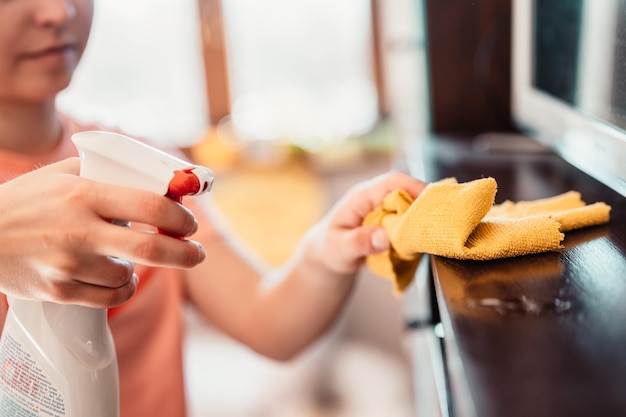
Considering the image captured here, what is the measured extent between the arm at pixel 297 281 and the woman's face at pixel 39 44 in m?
0.29

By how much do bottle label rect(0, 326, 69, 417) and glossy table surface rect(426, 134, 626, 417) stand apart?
0.86ft

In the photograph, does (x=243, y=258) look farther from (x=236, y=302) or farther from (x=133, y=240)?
(x=133, y=240)

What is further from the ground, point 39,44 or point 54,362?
point 39,44

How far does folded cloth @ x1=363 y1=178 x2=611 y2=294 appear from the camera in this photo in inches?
18.9

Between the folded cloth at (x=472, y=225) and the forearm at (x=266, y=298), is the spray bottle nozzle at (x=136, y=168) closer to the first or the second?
the folded cloth at (x=472, y=225)

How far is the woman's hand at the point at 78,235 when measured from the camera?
1.35ft

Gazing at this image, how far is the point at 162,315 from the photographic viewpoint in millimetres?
873

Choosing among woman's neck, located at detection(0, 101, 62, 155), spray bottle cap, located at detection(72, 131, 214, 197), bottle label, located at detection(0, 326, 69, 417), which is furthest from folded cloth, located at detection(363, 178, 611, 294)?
woman's neck, located at detection(0, 101, 62, 155)

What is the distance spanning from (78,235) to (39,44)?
0.32 m

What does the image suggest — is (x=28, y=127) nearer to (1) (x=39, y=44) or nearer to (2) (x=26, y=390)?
(1) (x=39, y=44)

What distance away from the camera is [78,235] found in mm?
411

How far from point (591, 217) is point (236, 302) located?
1.59 ft


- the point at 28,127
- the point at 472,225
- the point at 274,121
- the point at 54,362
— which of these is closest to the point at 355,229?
the point at 472,225

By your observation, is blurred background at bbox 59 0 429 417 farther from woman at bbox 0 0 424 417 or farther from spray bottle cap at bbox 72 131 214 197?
spray bottle cap at bbox 72 131 214 197
